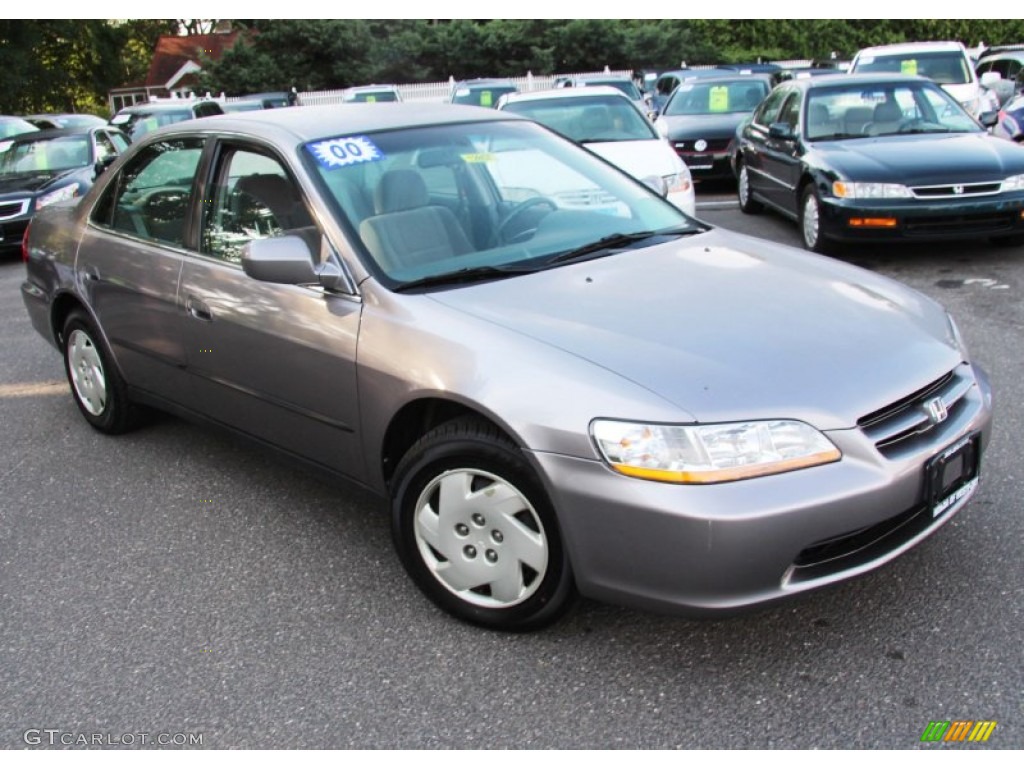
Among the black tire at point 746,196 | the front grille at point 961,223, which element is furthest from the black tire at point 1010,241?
the black tire at point 746,196

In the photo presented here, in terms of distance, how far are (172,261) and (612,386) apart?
2212mm

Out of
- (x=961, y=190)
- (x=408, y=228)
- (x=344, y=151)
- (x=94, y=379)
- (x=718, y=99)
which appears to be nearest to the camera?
(x=408, y=228)

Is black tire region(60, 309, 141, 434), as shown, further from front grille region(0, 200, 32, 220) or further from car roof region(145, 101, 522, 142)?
front grille region(0, 200, 32, 220)

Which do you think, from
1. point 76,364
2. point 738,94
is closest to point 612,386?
point 76,364

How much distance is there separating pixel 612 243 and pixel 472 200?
54cm

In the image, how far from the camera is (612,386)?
2664 millimetres

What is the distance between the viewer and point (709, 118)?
12.8 m

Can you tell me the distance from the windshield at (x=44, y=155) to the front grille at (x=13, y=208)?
104 cm

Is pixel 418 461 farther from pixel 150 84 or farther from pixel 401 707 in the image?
pixel 150 84

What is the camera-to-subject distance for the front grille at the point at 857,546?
103 inches

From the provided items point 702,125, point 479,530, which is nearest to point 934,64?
point 702,125

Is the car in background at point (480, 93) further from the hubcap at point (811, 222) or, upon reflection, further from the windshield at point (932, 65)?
the hubcap at point (811, 222)

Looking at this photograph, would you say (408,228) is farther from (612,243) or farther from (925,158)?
(925,158)

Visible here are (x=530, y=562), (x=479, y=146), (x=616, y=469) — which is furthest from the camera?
(x=479, y=146)
